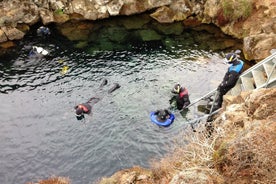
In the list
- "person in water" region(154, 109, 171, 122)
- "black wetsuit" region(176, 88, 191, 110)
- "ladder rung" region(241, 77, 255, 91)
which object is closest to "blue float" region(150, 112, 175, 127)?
"person in water" region(154, 109, 171, 122)

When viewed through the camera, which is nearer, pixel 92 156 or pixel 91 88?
pixel 92 156

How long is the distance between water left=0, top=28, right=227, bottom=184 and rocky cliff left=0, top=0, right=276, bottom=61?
152 inches

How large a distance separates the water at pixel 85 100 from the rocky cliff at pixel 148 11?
152 inches

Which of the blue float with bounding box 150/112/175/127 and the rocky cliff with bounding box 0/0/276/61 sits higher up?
the rocky cliff with bounding box 0/0/276/61

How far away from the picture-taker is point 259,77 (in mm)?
16375

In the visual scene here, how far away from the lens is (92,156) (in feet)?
61.1

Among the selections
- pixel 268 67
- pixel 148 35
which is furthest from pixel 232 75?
pixel 148 35

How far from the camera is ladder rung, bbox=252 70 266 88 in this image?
15.9 m

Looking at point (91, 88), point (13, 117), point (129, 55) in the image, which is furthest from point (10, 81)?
point (129, 55)

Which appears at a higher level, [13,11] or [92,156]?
[13,11]

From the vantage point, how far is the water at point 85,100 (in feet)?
60.3

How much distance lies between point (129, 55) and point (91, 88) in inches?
242

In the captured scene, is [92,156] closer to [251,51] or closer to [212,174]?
[212,174]

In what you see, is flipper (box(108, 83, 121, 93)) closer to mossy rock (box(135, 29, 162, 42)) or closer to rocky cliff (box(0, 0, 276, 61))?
mossy rock (box(135, 29, 162, 42))
